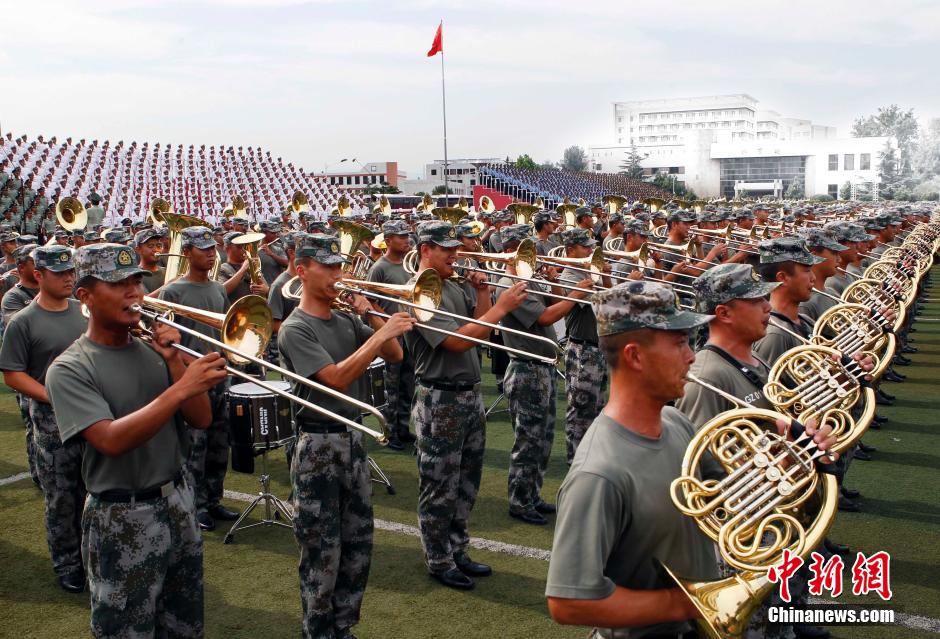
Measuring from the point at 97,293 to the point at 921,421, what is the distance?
10.3 metres

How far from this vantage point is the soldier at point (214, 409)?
742 cm

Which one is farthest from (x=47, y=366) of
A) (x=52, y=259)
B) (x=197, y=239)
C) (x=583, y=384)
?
(x=583, y=384)

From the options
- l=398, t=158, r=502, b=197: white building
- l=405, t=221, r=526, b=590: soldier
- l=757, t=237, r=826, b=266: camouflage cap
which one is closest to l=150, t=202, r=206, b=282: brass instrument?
l=405, t=221, r=526, b=590: soldier

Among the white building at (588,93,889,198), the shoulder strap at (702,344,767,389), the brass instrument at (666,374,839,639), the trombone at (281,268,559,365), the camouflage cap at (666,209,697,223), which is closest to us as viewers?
the brass instrument at (666,374,839,639)

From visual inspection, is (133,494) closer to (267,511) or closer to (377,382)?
(267,511)

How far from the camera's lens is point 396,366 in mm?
10516

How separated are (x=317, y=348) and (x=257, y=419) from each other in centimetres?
186

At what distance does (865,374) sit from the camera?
4680 mm

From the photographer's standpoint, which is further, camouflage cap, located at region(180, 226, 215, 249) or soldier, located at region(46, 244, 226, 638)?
camouflage cap, located at region(180, 226, 215, 249)

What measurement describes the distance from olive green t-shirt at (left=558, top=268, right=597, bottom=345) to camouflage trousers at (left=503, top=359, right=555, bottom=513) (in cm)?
89

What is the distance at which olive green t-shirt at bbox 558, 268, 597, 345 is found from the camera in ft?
26.9

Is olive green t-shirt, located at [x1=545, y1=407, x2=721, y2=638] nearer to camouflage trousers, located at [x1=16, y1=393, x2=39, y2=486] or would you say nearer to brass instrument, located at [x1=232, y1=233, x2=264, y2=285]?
camouflage trousers, located at [x1=16, y1=393, x2=39, y2=486]

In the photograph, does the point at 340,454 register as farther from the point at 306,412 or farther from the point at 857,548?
the point at 857,548

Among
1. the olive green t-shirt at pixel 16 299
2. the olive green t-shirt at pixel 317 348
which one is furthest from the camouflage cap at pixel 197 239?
the olive green t-shirt at pixel 317 348
